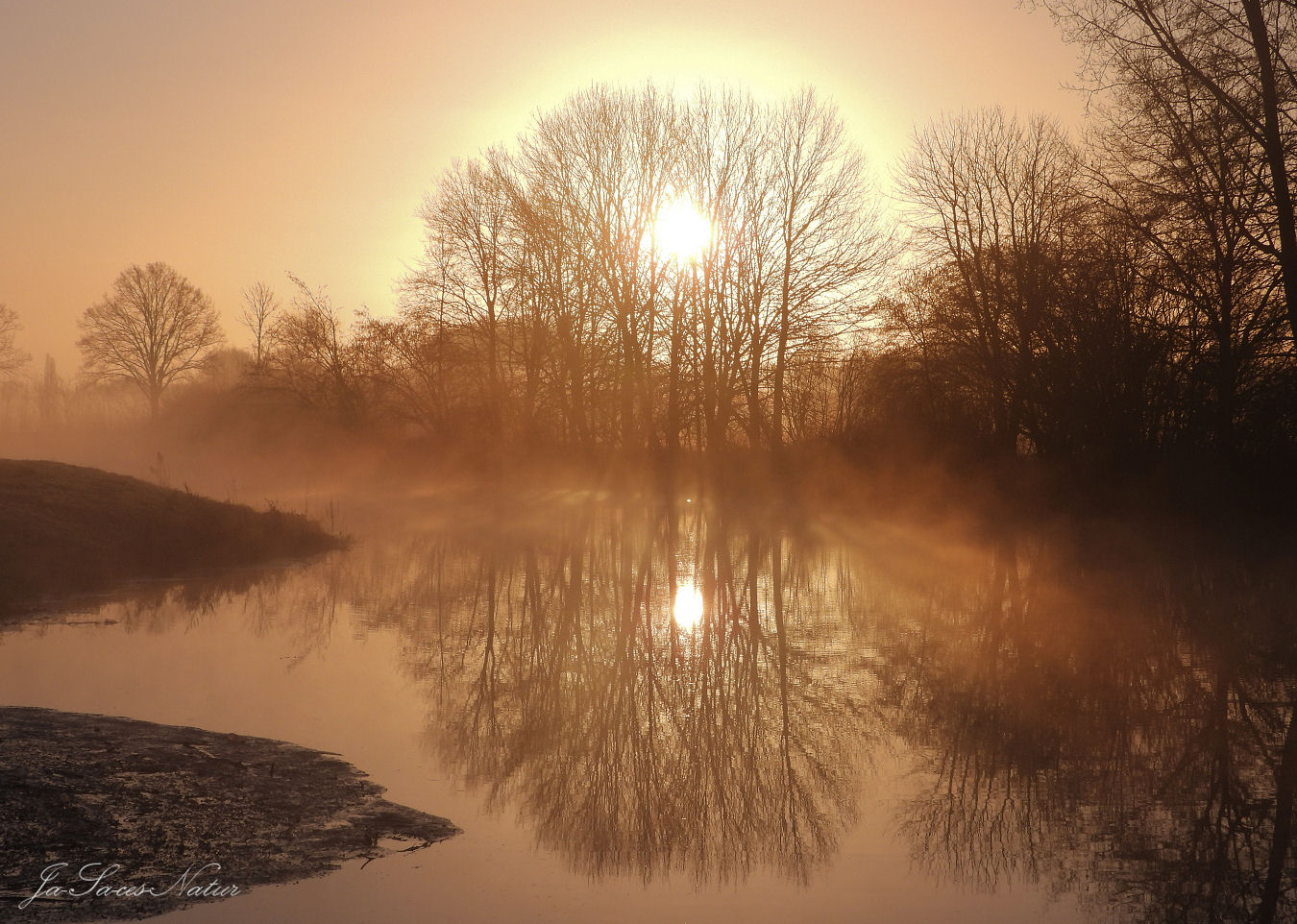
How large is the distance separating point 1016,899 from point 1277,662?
529 cm

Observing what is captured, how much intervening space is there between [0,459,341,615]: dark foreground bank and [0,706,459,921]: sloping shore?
6.26 m

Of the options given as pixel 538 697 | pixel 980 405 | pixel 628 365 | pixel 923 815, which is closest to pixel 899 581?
pixel 538 697

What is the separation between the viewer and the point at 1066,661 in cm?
865

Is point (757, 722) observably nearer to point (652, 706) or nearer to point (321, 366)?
point (652, 706)

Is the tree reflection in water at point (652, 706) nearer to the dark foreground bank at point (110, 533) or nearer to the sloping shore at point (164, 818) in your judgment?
the sloping shore at point (164, 818)

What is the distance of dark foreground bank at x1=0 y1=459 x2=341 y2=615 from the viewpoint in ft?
40.4

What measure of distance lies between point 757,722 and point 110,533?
10.5m

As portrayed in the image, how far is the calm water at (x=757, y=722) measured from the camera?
454cm

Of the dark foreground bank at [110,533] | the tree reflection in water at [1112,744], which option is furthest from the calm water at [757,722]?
the dark foreground bank at [110,533]

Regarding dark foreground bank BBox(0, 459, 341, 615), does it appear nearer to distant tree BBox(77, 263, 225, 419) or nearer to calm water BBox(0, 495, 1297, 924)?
calm water BBox(0, 495, 1297, 924)

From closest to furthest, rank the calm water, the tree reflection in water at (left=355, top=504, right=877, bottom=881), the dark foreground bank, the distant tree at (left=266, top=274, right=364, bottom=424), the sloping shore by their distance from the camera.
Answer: the sloping shore < the calm water < the tree reflection in water at (left=355, top=504, right=877, bottom=881) < the dark foreground bank < the distant tree at (left=266, top=274, right=364, bottom=424)

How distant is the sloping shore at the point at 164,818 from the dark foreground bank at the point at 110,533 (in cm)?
626

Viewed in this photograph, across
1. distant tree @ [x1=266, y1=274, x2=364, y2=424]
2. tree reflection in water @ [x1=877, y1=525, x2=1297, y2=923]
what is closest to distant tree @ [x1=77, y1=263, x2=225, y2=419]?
distant tree @ [x1=266, y1=274, x2=364, y2=424]

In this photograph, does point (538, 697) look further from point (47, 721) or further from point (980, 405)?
point (980, 405)
